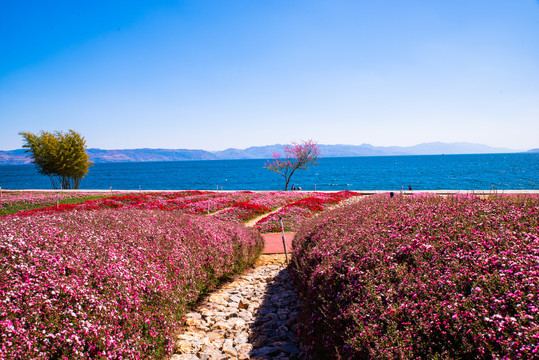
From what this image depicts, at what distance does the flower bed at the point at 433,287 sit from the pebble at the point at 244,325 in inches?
43.2

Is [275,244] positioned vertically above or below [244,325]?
below

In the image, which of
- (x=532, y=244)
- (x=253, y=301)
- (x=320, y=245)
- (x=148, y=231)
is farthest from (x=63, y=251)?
(x=532, y=244)

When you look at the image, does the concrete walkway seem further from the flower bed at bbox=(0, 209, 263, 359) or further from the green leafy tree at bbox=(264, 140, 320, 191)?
the green leafy tree at bbox=(264, 140, 320, 191)

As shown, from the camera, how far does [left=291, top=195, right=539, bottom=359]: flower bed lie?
8.25 feet

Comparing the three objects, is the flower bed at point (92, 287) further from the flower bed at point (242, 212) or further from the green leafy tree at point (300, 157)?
the green leafy tree at point (300, 157)

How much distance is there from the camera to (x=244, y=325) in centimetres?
592

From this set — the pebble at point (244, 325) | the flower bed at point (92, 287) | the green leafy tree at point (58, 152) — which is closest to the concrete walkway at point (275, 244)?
the pebble at point (244, 325)

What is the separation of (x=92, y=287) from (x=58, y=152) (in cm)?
5393

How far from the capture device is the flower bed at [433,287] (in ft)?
8.25

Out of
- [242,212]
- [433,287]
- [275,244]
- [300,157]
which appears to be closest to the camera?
[433,287]

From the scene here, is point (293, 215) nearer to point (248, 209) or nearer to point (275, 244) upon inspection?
point (248, 209)

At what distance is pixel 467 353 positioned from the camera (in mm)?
2480

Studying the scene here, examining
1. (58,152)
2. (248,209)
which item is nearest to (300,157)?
(248,209)

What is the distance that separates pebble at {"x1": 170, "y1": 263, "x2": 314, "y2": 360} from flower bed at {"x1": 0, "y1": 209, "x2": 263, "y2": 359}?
0.61 meters
